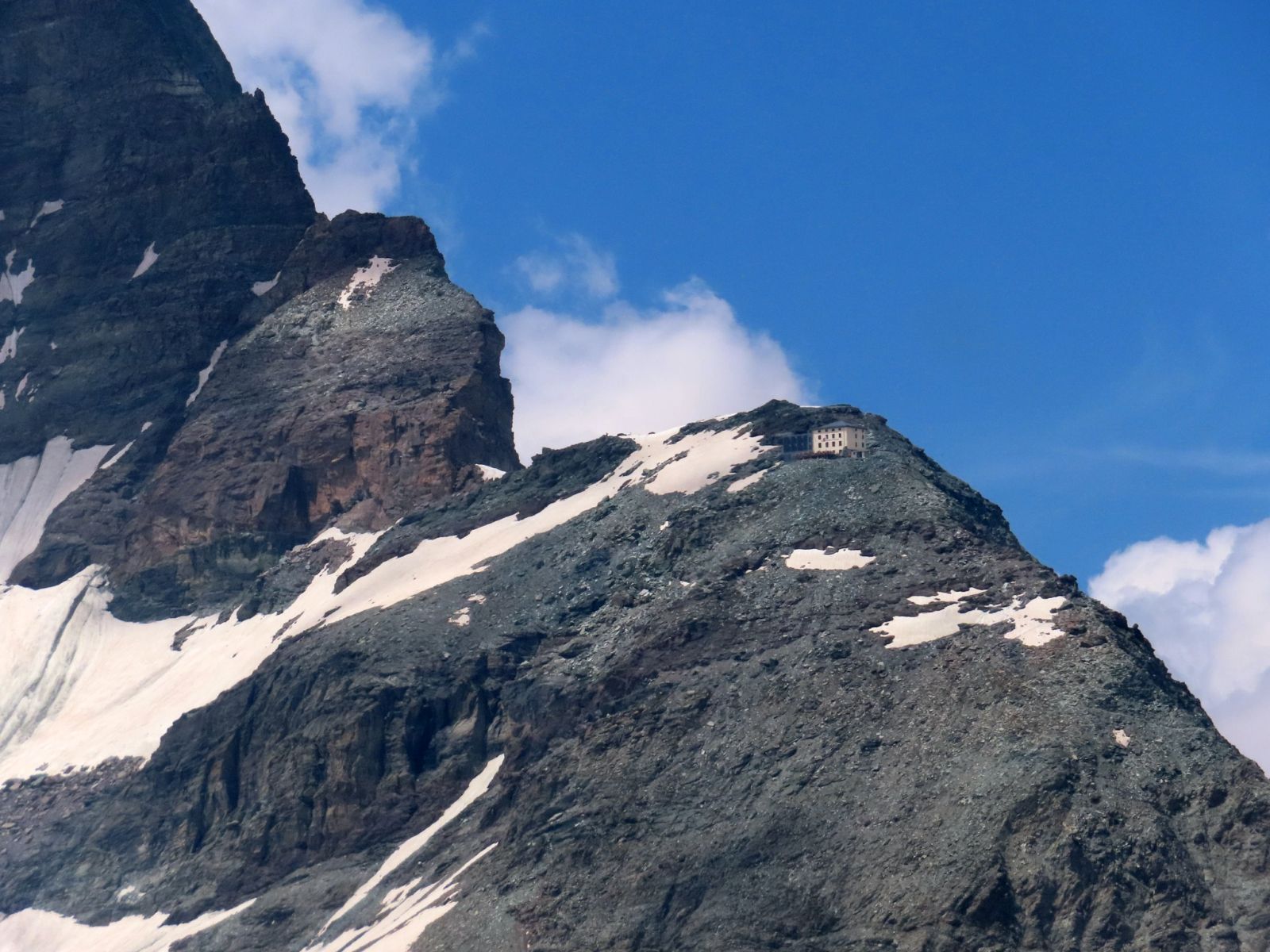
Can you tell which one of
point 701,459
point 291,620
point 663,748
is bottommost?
point 663,748

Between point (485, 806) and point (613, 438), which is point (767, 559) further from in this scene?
point (613, 438)

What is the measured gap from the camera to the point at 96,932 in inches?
6693

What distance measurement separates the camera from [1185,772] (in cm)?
12975

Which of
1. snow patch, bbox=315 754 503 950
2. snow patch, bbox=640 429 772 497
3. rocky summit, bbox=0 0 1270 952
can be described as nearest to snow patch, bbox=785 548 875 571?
rocky summit, bbox=0 0 1270 952

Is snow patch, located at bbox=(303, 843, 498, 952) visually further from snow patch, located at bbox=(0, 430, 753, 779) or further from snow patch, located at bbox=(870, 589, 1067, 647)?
snow patch, located at bbox=(0, 430, 753, 779)

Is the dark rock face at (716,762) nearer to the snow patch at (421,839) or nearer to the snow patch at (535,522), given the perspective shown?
the snow patch at (421,839)

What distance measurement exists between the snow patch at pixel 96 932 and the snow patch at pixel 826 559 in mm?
35289

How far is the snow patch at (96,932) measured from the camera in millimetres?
162500

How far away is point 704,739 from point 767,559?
17.7 meters

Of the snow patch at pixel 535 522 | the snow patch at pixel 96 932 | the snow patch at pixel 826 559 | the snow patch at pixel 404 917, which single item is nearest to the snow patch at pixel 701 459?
the snow patch at pixel 535 522

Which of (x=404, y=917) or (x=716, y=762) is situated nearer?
(x=716, y=762)

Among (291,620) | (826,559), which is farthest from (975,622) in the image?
(291,620)

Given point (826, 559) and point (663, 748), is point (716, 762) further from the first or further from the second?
point (826, 559)

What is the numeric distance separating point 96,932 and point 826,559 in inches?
1922
